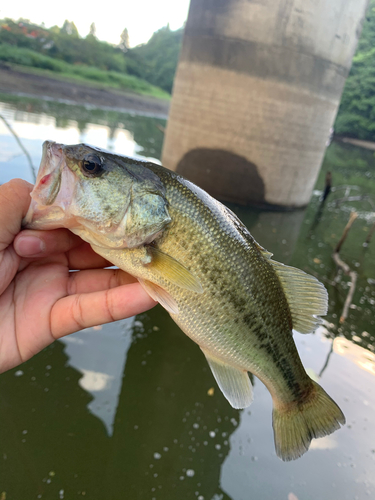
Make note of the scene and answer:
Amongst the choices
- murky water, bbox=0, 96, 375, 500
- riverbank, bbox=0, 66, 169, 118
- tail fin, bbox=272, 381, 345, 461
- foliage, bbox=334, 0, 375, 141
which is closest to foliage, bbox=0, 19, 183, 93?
riverbank, bbox=0, 66, 169, 118

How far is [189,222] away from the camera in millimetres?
1772

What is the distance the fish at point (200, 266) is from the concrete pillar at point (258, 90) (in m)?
7.97

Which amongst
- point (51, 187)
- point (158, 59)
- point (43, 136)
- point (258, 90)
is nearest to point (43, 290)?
point (51, 187)

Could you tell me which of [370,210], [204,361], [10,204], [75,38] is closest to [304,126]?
[370,210]

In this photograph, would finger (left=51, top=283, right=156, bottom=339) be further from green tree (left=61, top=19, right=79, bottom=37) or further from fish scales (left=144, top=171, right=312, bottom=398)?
green tree (left=61, top=19, right=79, bottom=37)

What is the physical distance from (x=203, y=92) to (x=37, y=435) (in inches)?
356

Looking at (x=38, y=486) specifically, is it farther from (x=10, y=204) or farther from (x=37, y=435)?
(x=10, y=204)

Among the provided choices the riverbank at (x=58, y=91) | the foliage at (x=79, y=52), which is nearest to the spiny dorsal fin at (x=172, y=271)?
the riverbank at (x=58, y=91)

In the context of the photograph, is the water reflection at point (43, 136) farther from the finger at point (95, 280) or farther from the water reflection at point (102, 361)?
the finger at point (95, 280)

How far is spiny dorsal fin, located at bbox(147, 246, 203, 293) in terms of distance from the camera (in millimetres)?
1709

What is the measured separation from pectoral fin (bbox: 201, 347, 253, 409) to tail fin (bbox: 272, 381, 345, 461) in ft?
0.76

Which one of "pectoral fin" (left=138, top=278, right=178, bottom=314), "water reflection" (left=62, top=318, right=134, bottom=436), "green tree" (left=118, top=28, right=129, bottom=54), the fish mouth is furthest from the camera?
"green tree" (left=118, top=28, right=129, bottom=54)

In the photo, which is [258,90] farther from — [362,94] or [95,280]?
[362,94]

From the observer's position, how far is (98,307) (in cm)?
183
